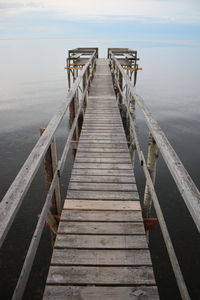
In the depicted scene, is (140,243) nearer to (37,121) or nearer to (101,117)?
(101,117)

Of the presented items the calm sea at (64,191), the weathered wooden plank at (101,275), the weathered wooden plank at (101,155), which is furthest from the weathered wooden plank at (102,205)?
the calm sea at (64,191)

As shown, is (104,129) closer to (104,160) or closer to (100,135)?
(100,135)

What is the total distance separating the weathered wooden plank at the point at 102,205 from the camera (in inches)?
114

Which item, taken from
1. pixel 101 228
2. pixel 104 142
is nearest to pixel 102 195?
pixel 101 228

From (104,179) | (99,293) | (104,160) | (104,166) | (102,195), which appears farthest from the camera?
(104,160)

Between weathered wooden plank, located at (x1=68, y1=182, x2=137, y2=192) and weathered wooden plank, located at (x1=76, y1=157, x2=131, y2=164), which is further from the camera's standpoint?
weathered wooden plank, located at (x1=76, y1=157, x2=131, y2=164)

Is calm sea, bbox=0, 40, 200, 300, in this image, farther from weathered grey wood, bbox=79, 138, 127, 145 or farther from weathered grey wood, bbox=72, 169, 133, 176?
weathered grey wood, bbox=79, 138, 127, 145

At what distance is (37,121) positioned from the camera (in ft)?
61.2

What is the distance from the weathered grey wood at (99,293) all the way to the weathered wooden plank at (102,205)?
1058 mm

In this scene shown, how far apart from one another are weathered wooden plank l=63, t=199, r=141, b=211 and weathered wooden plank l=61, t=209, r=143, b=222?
0.21 ft

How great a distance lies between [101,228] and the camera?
2.59 m

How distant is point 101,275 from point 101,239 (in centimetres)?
43

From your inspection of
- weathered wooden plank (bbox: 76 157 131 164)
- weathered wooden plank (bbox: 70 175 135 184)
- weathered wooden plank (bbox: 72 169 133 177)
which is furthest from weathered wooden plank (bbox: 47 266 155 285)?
weathered wooden plank (bbox: 76 157 131 164)

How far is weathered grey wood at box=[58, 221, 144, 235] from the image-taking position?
2.53 m
